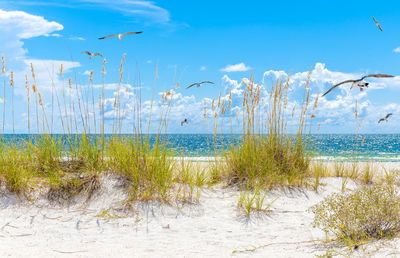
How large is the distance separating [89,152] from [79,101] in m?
0.72

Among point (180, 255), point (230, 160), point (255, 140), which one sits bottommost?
point (180, 255)

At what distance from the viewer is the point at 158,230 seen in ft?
11.2

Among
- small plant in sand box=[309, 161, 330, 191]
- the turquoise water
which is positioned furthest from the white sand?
the turquoise water

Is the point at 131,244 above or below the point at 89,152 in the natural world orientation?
below

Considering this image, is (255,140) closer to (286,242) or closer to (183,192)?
(183,192)

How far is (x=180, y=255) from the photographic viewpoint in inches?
112

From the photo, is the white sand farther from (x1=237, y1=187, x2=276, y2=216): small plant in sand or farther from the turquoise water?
the turquoise water

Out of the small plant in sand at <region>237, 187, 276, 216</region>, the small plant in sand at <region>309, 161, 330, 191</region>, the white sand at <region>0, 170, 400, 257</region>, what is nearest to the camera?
the white sand at <region>0, 170, 400, 257</region>

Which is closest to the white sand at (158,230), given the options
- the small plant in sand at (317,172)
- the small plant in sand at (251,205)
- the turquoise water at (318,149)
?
the small plant in sand at (251,205)

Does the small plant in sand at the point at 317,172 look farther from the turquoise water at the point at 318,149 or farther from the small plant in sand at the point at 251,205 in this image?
the small plant in sand at the point at 251,205

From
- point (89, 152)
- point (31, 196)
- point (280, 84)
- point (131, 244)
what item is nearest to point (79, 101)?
point (89, 152)

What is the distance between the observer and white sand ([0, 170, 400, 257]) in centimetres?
291

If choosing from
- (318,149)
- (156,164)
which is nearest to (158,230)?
(156,164)

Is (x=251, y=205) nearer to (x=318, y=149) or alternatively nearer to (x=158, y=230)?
(x=158, y=230)
